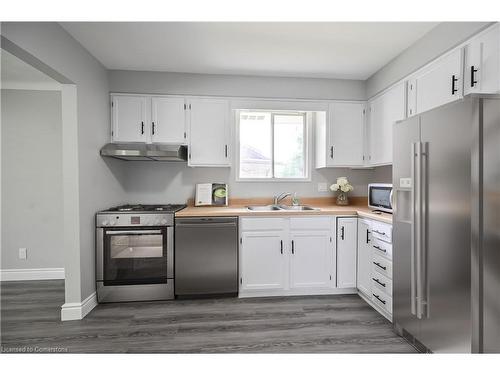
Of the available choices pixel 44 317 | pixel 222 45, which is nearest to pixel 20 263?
pixel 44 317

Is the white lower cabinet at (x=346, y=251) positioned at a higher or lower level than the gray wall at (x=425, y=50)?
lower

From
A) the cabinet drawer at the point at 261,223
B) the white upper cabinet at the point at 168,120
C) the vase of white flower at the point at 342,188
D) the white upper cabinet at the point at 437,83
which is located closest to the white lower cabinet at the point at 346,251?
the vase of white flower at the point at 342,188

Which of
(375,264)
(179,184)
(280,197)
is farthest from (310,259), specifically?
(179,184)

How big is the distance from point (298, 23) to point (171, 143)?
6.01 ft

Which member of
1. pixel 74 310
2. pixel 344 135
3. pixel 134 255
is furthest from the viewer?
pixel 344 135

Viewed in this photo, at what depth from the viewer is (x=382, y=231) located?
237 cm

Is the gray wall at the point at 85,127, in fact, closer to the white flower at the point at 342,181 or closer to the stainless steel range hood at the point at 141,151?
the stainless steel range hood at the point at 141,151

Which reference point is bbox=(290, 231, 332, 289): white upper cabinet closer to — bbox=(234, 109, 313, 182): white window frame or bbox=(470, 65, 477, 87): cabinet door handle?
bbox=(234, 109, 313, 182): white window frame

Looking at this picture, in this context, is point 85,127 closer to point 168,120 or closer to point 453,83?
point 168,120

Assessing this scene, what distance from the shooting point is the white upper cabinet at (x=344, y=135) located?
3217 millimetres

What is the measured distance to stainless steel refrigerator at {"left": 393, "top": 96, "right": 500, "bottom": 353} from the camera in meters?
1.42

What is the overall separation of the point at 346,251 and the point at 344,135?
1.43 meters

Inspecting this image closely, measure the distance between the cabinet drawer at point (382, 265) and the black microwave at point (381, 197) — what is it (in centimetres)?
48

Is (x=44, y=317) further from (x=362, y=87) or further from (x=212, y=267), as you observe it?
(x=362, y=87)
